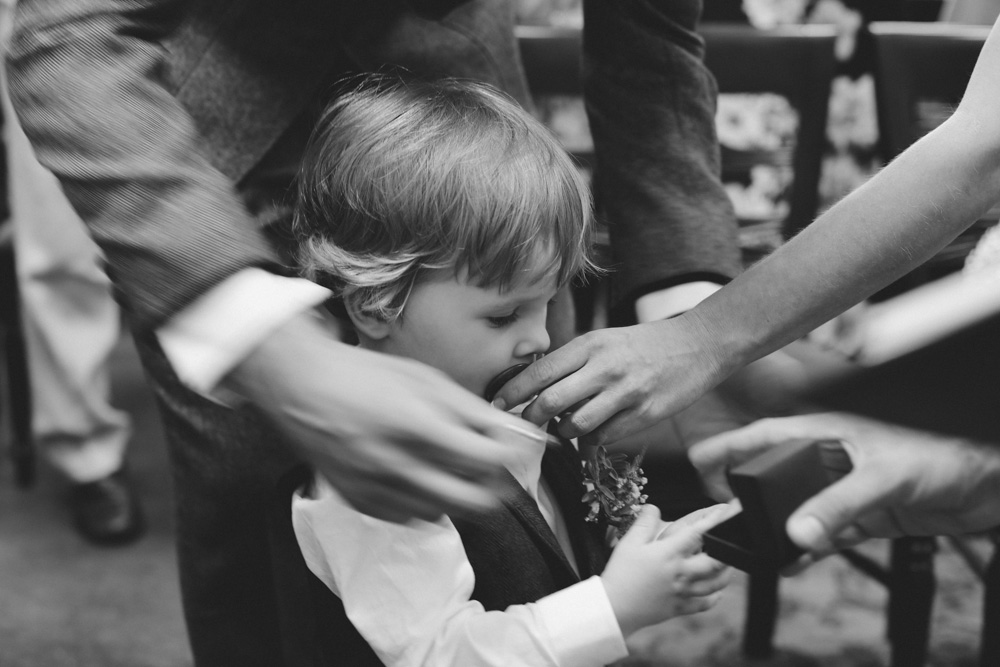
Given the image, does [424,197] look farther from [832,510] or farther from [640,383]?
[832,510]

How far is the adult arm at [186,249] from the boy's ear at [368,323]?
0.67 feet

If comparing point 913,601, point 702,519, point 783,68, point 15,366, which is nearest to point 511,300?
point 702,519

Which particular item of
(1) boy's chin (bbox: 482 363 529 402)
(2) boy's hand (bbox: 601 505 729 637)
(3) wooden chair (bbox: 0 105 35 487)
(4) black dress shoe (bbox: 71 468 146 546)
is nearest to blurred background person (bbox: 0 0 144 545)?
(4) black dress shoe (bbox: 71 468 146 546)

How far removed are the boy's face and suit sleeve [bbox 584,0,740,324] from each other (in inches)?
8.7

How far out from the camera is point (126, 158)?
0.65 meters

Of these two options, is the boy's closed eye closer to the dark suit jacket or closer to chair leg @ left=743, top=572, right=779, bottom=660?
the dark suit jacket

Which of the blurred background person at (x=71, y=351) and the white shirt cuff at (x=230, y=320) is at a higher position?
the white shirt cuff at (x=230, y=320)

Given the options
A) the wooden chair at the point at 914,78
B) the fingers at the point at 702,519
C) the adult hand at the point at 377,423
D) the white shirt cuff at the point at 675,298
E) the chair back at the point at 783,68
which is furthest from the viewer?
the chair back at the point at 783,68

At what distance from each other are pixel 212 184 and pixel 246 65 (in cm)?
23

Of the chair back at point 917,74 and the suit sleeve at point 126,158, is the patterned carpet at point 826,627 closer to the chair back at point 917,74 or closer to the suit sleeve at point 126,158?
the chair back at point 917,74

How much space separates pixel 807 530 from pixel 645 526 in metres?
0.21

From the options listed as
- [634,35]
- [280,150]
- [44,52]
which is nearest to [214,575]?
[280,150]

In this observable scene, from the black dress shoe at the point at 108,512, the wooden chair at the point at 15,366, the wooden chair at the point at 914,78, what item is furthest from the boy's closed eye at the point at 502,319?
the wooden chair at the point at 15,366

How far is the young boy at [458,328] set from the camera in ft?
2.66
